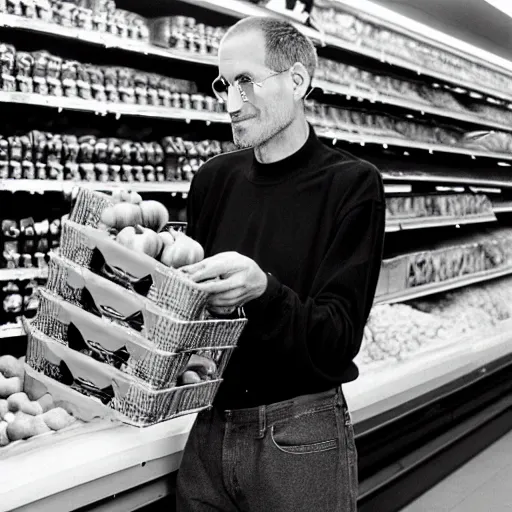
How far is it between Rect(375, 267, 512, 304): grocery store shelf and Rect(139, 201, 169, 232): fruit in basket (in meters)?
3.44

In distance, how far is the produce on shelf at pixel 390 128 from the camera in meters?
4.58

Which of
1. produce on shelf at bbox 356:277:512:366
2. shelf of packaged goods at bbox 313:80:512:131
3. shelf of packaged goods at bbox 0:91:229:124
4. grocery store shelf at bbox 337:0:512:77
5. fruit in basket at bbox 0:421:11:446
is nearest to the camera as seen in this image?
fruit in basket at bbox 0:421:11:446

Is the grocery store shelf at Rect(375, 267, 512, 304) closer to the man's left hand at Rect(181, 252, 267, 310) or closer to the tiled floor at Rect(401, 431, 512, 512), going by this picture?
the tiled floor at Rect(401, 431, 512, 512)

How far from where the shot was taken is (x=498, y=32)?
21.1 feet

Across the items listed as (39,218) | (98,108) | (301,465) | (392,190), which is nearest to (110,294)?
(301,465)

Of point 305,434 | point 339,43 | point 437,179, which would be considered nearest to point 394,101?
point 339,43

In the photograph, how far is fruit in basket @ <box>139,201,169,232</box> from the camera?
4.91ft

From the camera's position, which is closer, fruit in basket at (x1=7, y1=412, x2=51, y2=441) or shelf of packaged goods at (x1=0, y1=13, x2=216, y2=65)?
fruit in basket at (x1=7, y1=412, x2=51, y2=441)

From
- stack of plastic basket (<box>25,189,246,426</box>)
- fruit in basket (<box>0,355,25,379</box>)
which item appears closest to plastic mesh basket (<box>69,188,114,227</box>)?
stack of plastic basket (<box>25,189,246,426</box>)

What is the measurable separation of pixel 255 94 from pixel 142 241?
17.3 inches

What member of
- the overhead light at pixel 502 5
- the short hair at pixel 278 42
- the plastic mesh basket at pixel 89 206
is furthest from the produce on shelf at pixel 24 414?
the overhead light at pixel 502 5

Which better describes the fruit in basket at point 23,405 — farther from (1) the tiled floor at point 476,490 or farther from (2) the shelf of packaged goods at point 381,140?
(2) the shelf of packaged goods at point 381,140

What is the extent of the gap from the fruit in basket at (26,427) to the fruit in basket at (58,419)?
16 mm

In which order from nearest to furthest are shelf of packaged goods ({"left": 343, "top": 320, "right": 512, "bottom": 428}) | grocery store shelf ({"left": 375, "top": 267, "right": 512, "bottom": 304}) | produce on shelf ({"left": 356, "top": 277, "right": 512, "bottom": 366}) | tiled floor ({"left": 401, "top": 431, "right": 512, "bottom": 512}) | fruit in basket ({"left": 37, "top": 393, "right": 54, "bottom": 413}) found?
1. fruit in basket ({"left": 37, "top": 393, "right": 54, "bottom": 413})
2. shelf of packaged goods ({"left": 343, "top": 320, "right": 512, "bottom": 428})
3. tiled floor ({"left": 401, "top": 431, "right": 512, "bottom": 512})
4. produce on shelf ({"left": 356, "top": 277, "right": 512, "bottom": 366})
5. grocery store shelf ({"left": 375, "top": 267, "right": 512, "bottom": 304})
